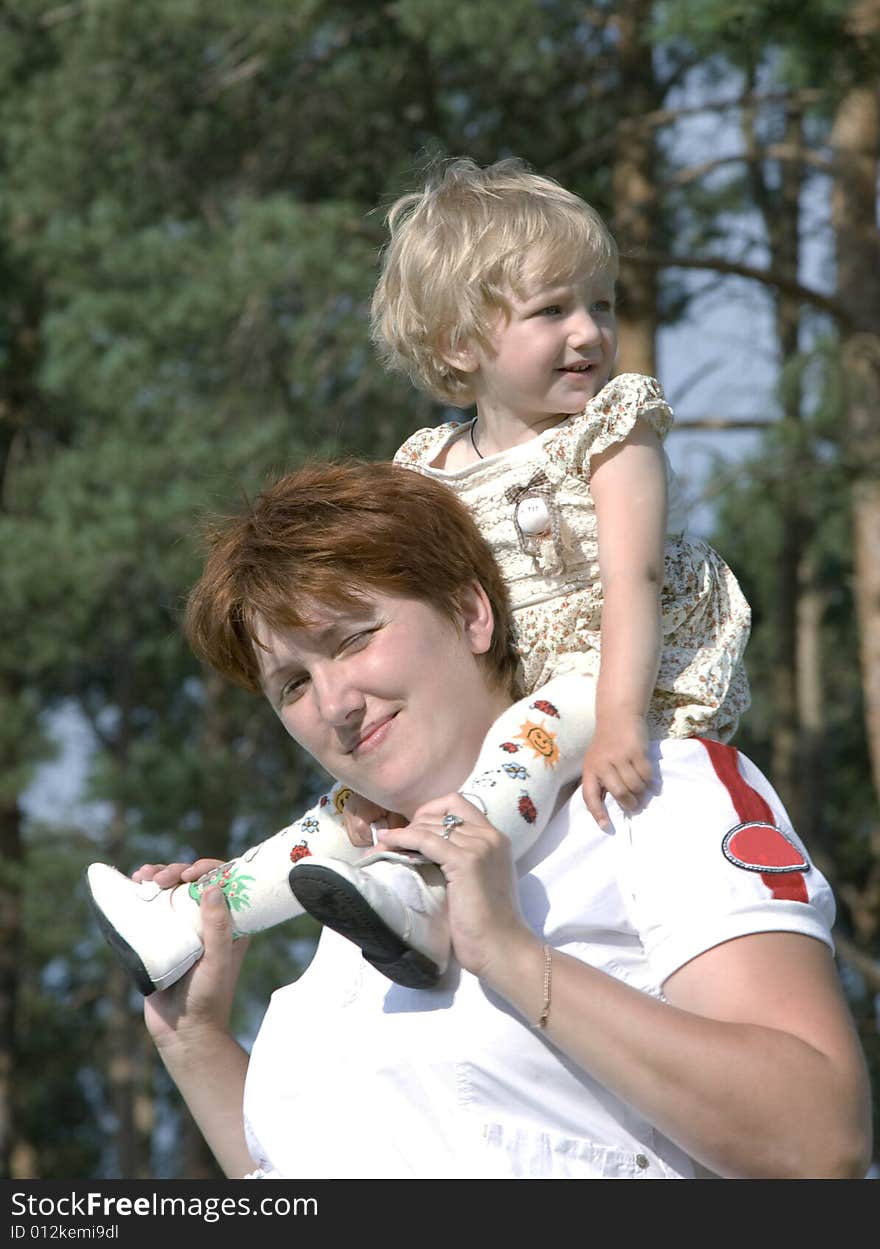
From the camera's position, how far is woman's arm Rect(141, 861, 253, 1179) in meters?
2.65

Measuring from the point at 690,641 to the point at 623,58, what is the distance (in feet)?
33.1

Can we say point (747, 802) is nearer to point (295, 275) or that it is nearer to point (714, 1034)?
point (714, 1034)

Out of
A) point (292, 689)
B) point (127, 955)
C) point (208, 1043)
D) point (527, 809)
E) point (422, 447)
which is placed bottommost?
point (208, 1043)

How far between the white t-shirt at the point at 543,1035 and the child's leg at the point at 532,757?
0.18ft

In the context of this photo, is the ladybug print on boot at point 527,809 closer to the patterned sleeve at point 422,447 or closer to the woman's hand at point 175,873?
the woman's hand at point 175,873

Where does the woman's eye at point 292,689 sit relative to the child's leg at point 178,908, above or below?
above

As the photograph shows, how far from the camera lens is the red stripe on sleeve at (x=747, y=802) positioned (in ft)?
7.00

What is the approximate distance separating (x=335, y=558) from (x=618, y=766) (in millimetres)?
→ 530

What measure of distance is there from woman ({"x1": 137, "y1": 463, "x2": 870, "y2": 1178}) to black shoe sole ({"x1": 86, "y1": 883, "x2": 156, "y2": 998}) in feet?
0.20

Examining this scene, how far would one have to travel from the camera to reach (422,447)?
2.98 meters

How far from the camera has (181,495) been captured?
11.8 metres

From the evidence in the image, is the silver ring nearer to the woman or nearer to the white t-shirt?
the woman

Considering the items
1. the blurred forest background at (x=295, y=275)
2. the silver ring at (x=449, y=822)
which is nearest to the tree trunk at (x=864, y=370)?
the blurred forest background at (x=295, y=275)

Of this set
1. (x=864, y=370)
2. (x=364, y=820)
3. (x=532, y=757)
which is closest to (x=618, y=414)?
(x=532, y=757)
